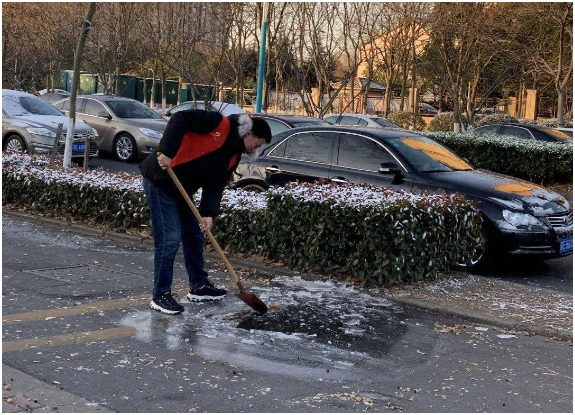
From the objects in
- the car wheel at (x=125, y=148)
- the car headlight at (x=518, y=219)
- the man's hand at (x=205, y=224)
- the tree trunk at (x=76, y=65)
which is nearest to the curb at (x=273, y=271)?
the tree trunk at (x=76, y=65)

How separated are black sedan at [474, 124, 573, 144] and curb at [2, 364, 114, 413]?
1890cm

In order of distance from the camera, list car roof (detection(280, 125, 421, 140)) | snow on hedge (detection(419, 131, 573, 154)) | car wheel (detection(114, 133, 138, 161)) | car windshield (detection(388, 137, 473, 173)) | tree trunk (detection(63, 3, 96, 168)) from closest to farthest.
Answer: car windshield (detection(388, 137, 473, 173)) < car roof (detection(280, 125, 421, 140)) < tree trunk (detection(63, 3, 96, 168)) < car wheel (detection(114, 133, 138, 161)) < snow on hedge (detection(419, 131, 573, 154))

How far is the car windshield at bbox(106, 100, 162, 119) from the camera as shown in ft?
66.8

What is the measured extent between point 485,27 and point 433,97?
79.2 feet

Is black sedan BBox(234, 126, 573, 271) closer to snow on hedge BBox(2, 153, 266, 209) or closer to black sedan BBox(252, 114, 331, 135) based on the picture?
snow on hedge BBox(2, 153, 266, 209)

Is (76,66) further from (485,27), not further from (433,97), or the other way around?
(433,97)

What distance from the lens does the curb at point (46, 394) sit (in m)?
4.61

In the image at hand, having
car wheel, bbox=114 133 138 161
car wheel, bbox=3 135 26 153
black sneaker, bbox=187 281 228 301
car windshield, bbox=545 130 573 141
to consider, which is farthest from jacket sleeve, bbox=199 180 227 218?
car windshield, bbox=545 130 573 141

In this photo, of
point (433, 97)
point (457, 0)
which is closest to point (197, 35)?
point (457, 0)

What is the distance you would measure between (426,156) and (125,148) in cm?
1084

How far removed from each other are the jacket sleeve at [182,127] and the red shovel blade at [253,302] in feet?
4.10

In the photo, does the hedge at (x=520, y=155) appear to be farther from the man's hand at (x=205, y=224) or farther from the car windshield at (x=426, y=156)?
the man's hand at (x=205, y=224)

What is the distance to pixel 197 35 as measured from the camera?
87.0ft

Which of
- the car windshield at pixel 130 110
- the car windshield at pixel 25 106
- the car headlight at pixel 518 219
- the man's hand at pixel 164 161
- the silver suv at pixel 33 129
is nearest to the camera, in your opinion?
the man's hand at pixel 164 161
